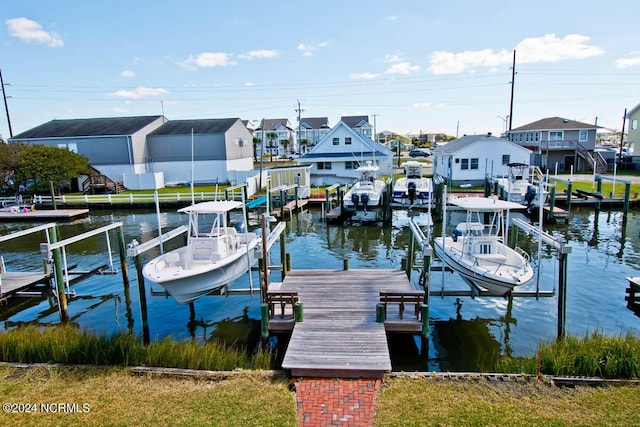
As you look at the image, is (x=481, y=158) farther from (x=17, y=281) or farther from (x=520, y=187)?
(x=17, y=281)

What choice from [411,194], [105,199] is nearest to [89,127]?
[105,199]

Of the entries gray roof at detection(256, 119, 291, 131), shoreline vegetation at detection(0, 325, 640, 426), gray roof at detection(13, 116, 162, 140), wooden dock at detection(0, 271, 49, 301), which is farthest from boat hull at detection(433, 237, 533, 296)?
gray roof at detection(256, 119, 291, 131)

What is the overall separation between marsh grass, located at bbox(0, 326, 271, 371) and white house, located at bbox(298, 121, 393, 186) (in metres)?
36.0

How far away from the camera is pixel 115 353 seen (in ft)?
31.1

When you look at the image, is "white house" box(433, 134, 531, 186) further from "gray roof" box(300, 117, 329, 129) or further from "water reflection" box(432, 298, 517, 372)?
"gray roof" box(300, 117, 329, 129)

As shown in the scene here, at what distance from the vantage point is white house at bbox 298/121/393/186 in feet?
149

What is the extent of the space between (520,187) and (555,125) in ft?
84.2

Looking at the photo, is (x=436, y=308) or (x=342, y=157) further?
(x=342, y=157)

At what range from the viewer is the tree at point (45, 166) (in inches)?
1535

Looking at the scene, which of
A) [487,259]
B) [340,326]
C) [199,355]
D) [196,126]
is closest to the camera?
[199,355]

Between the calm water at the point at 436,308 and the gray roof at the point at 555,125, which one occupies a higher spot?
the gray roof at the point at 555,125

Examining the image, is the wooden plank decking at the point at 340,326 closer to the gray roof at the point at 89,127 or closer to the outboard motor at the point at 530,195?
the outboard motor at the point at 530,195

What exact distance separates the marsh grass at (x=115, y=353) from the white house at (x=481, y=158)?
108 ft

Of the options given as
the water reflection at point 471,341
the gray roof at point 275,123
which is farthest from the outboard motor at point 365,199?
the gray roof at point 275,123
